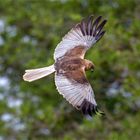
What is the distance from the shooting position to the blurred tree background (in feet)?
26.4

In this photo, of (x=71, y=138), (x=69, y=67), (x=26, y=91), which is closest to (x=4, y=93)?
(x=26, y=91)

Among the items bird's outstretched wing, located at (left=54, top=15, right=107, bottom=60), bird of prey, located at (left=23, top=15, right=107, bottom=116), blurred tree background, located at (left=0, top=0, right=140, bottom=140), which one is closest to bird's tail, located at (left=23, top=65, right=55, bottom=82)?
bird of prey, located at (left=23, top=15, right=107, bottom=116)

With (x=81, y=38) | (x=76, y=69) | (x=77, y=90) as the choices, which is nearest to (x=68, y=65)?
(x=76, y=69)

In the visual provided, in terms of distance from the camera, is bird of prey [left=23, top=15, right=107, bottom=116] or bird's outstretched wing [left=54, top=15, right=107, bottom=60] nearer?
bird of prey [left=23, top=15, right=107, bottom=116]

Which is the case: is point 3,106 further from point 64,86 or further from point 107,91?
point 64,86

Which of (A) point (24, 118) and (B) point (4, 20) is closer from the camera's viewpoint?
(A) point (24, 118)

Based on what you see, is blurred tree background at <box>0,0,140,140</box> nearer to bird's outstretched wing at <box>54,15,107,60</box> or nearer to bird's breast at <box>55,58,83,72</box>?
bird's outstretched wing at <box>54,15,107,60</box>

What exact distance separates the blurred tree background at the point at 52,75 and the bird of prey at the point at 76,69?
2.83 metres

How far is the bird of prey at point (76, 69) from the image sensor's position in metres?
4.24

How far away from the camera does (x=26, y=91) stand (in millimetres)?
9828

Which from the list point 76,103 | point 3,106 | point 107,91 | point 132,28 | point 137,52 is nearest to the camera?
point 76,103

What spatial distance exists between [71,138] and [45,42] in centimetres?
210

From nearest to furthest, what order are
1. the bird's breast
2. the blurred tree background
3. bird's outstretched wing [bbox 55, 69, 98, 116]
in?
bird's outstretched wing [bbox 55, 69, 98, 116] < the bird's breast < the blurred tree background

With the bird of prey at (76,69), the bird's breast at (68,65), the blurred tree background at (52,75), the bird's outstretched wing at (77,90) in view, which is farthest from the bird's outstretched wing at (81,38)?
the blurred tree background at (52,75)
